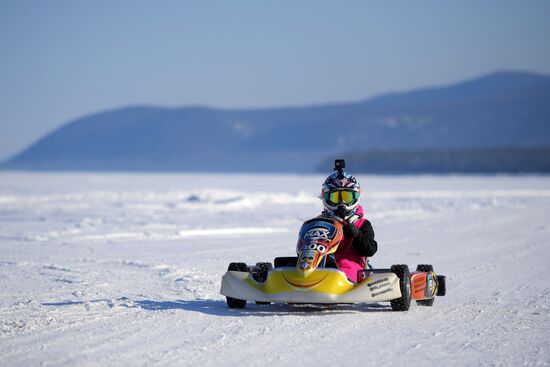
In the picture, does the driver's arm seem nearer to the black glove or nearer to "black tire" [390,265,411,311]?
the black glove

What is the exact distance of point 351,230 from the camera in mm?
9156

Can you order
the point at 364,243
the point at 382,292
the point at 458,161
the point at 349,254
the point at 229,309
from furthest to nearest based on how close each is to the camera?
the point at 458,161
the point at 349,254
the point at 364,243
the point at 229,309
the point at 382,292

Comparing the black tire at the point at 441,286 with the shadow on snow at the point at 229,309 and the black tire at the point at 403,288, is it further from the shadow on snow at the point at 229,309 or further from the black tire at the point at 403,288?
the black tire at the point at 403,288

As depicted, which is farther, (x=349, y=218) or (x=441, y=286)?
(x=441, y=286)

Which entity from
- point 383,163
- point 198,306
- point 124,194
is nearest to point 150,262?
point 198,306

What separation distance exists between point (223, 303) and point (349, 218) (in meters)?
1.62

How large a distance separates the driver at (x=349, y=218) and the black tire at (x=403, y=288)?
41 centimetres

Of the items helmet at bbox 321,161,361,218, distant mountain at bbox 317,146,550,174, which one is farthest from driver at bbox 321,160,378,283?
distant mountain at bbox 317,146,550,174

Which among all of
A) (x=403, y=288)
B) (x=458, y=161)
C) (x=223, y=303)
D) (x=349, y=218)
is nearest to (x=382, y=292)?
(x=403, y=288)

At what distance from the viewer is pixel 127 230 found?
786 inches

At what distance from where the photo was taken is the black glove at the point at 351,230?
9156 mm

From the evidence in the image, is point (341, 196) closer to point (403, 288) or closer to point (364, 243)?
point (364, 243)

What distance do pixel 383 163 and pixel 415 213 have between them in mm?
103616

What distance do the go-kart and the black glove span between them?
0.13 meters
